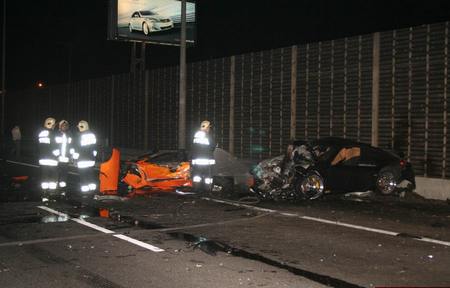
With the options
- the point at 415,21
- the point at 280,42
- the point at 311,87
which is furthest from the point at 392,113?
the point at 280,42

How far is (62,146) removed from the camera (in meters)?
15.1

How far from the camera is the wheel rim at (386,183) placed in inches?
586

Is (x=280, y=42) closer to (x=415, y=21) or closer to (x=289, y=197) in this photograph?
(x=415, y=21)

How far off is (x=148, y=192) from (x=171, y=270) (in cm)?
814

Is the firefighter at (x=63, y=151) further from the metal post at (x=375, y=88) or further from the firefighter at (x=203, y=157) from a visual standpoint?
the metal post at (x=375, y=88)

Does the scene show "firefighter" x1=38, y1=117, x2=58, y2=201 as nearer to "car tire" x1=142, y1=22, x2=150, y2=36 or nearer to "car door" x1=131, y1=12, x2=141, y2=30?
"car door" x1=131, y1=12, x2=141, y2=30

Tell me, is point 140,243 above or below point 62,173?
below

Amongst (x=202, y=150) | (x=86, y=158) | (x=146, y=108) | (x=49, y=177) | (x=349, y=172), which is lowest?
(x=49, y=177)

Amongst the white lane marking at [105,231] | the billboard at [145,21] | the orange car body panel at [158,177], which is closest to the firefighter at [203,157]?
the orange car body panel at [158,177]

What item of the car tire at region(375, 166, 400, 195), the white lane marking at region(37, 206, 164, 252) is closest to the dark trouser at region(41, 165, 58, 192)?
the white lane marking at region(37, 206, 164, 252)

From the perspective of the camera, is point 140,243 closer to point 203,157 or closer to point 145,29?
point 203,157

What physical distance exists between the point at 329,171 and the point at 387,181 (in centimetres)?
179

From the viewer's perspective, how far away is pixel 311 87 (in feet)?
62.0

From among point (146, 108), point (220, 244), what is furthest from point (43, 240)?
point (146, 108)
